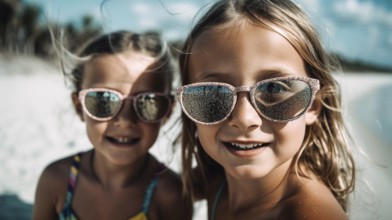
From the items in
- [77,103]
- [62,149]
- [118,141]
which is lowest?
[62,149]

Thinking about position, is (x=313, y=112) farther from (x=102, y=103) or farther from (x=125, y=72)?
(x=102, y=103)

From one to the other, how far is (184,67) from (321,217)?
112 cm

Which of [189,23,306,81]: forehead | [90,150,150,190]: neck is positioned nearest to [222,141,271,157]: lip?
[189,23,306,81]: forehead

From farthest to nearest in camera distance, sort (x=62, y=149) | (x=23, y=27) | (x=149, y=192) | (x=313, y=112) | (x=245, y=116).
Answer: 1. (x=23, y=27)
2. (x=62, y=149)
3. (x=149, y=192)
4. (x=313, y=112)
5. (x=245, y=116)

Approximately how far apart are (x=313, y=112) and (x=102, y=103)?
1.36m

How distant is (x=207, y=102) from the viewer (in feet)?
5.85

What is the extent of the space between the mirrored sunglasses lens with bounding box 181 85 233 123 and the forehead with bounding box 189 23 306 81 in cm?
10

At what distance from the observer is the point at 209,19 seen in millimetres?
1946

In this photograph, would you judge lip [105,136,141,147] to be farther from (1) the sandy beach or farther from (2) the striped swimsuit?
(2) the striped swimsuit

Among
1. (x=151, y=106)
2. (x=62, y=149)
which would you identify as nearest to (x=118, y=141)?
(x=151, y=106)

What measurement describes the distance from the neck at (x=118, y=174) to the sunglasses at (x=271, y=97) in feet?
3.87

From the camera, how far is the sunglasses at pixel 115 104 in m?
2.35

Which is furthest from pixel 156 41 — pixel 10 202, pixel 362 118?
pixel 362 118

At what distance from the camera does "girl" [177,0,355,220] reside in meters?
1.68
